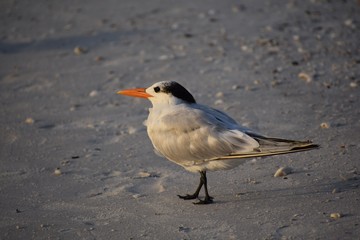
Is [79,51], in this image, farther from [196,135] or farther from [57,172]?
[196,135]

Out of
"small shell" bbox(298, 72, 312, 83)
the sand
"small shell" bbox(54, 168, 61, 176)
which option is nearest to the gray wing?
the sand

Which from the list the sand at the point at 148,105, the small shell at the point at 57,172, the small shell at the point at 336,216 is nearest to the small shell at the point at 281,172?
the sand at the point at 148,105

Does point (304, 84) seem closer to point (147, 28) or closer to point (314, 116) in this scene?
point (314, 116)

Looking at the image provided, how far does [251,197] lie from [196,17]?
19.2ft

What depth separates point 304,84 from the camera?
720 centimetres

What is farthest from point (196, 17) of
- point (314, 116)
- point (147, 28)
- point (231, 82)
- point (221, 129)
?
point (221, 129)

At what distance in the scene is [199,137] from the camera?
464 centimetres

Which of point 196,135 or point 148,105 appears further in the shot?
point 148,105

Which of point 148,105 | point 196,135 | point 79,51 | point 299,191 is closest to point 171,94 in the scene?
point 196,135

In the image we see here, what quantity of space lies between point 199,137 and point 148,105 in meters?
2.47

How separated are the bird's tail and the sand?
1.41 ft

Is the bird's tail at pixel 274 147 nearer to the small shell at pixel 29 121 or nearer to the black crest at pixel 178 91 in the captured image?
the black crest at pixel 178 91

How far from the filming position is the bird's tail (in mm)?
4152

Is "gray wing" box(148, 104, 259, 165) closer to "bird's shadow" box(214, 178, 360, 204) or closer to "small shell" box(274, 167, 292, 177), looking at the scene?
"bird's shadow" box(214, 178, 360, 204)
